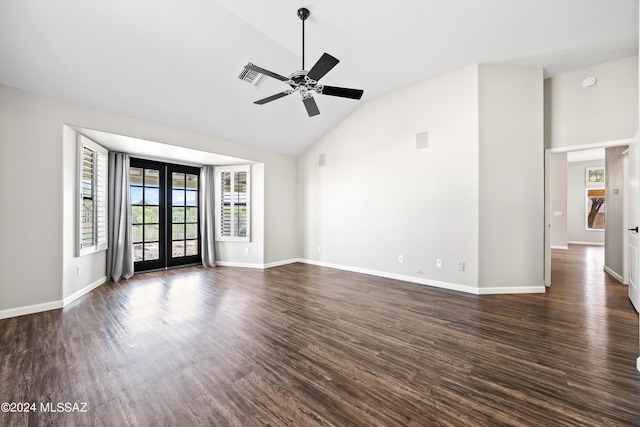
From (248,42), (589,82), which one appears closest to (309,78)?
(248,42)

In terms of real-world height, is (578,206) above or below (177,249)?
above

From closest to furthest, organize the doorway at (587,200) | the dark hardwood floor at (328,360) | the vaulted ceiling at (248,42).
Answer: the dark hardwood floor at (328,360) → the vaulted ceiling at (248,42) → the doorway at (587,200)

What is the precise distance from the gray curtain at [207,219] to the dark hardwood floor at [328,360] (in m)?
2.03

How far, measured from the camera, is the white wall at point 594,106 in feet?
11.3

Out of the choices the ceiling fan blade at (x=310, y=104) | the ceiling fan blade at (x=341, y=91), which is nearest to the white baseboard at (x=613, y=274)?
the ceiling fan blade at (x=341, y=91)

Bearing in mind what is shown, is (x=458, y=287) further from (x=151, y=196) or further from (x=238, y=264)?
(x=151, y=196)

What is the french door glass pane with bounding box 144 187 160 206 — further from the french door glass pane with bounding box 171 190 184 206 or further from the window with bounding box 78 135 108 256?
the window with bounding box 78 135 108 256

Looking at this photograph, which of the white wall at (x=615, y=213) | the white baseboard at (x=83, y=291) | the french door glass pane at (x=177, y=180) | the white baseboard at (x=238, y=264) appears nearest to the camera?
the white baseboard at (x=83, y=291)

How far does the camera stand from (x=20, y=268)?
3.00m

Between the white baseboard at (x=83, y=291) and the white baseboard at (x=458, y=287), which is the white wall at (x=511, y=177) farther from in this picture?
the white baseboard at (x=83, y=291)

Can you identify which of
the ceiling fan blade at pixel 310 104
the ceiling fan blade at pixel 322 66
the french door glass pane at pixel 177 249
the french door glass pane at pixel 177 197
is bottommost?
the french door glass pane at pixel 177 249

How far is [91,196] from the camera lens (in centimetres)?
395

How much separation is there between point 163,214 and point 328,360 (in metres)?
4.96

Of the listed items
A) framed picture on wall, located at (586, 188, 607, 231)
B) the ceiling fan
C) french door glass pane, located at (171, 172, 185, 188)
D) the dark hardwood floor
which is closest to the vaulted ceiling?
the ceiling fan
